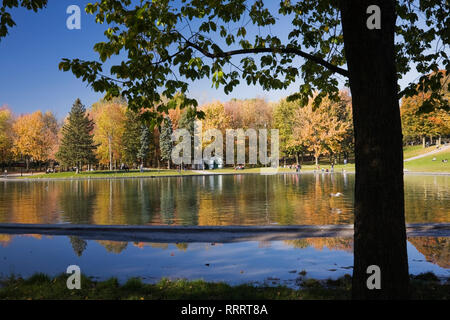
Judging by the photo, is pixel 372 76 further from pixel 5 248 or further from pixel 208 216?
pixel 208 216

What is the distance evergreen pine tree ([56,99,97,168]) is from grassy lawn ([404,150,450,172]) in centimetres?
4965

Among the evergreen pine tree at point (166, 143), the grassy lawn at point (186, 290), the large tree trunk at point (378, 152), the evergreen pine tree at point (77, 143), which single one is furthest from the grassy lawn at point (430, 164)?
the evergreen pine tree at point (77, 143)

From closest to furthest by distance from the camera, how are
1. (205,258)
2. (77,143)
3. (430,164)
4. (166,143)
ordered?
(205,258)
(430,164)
(77,143)
(166,143)

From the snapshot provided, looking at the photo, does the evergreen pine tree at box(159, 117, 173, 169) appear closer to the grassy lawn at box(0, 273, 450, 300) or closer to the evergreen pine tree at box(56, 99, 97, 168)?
the evergreen pine tree at box(56, 99, 97, 168)

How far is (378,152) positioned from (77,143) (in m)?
63.9

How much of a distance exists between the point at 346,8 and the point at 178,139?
6892 centimetres

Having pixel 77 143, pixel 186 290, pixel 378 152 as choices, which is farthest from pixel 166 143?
pixel 378 152

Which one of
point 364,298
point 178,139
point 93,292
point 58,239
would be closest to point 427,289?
point 364,298

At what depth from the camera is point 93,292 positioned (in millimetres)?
5141

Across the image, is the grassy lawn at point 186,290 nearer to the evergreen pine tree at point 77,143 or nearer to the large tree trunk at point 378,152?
the large tree trunk at point 378,152

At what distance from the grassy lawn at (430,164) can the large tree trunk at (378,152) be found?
A: 48.6m

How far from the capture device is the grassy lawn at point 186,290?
16.1 feet

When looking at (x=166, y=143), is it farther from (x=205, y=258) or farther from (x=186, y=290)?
(x=186, y=290)

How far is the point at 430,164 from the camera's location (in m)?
53.3
